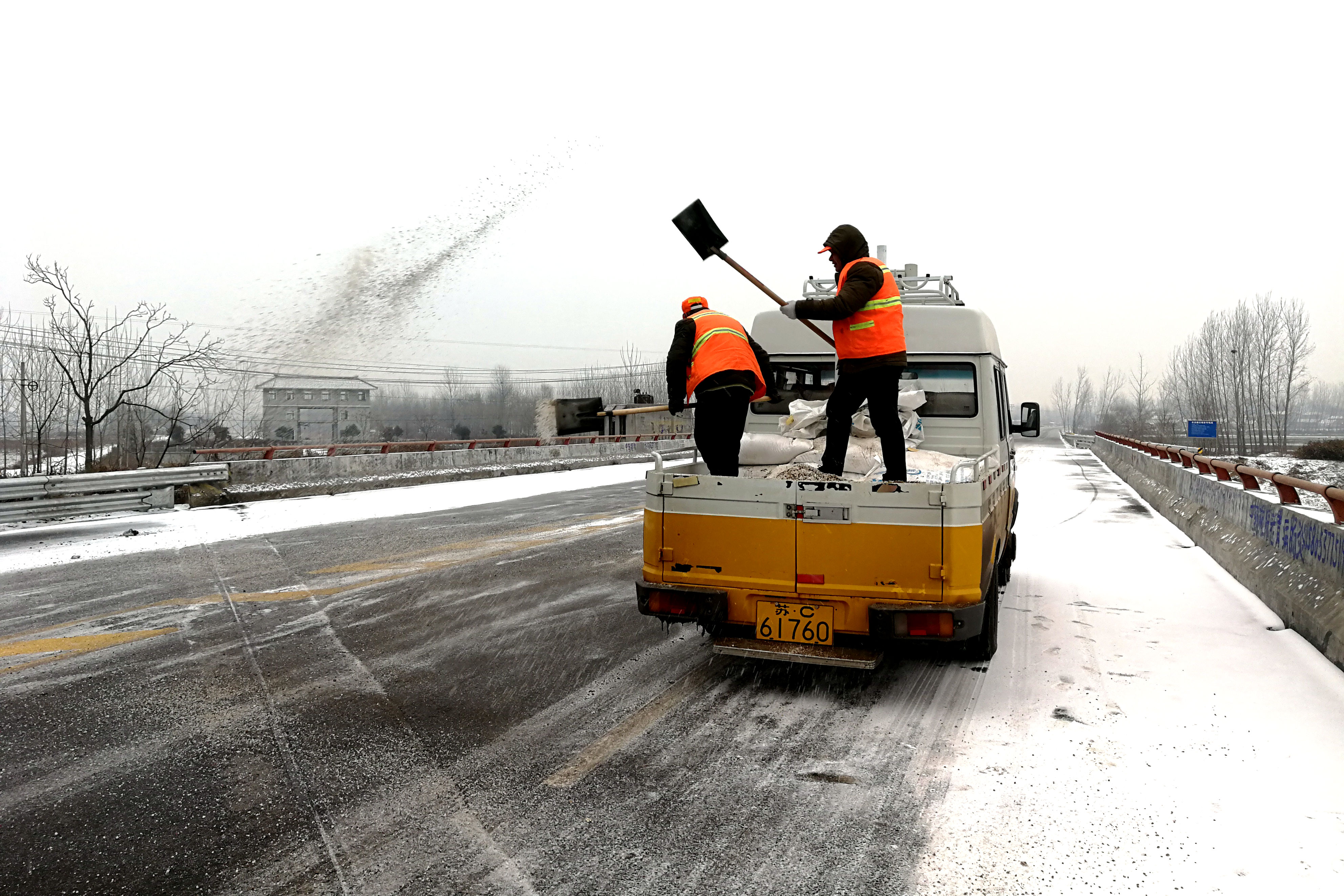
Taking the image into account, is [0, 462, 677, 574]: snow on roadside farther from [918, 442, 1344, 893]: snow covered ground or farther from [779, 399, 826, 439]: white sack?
[918, 442, 1344, 893]: snow covered ground

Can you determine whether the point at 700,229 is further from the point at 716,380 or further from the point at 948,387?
the point at 948,387

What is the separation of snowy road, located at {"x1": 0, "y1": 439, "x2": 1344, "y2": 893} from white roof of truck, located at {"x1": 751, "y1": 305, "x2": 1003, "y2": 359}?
7.74 feet

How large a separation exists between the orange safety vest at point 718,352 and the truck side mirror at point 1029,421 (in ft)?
14.0

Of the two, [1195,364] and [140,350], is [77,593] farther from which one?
[1195,364]

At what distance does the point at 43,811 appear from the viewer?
133 inches

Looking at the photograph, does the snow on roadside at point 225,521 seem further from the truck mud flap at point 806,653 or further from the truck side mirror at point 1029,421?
the truck side mirror at point 1029,421

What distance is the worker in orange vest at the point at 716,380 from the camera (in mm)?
5465

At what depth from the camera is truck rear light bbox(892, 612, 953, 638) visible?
14.6 feet

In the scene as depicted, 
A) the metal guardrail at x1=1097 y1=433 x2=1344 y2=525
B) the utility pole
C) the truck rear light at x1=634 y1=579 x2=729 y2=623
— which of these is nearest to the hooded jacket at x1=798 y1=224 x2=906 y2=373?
the truck rear light at x1=634 y1=579 x2=729 y2=623

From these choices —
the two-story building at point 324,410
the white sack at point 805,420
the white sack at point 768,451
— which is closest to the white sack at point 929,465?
the white sack at point 805,420

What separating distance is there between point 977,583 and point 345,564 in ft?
22.9

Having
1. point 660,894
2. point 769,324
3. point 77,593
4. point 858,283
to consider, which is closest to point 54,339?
point 77,593

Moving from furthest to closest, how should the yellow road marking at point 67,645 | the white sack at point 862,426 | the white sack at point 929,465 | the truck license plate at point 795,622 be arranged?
1. the white sack at point 862,426
2. the white sack at point 929,465
3. the yellow road marking at point 67,645
4. the truck license plate at point 795,622

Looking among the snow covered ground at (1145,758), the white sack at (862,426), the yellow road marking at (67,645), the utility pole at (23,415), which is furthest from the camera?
the utility pole at (23,415)
